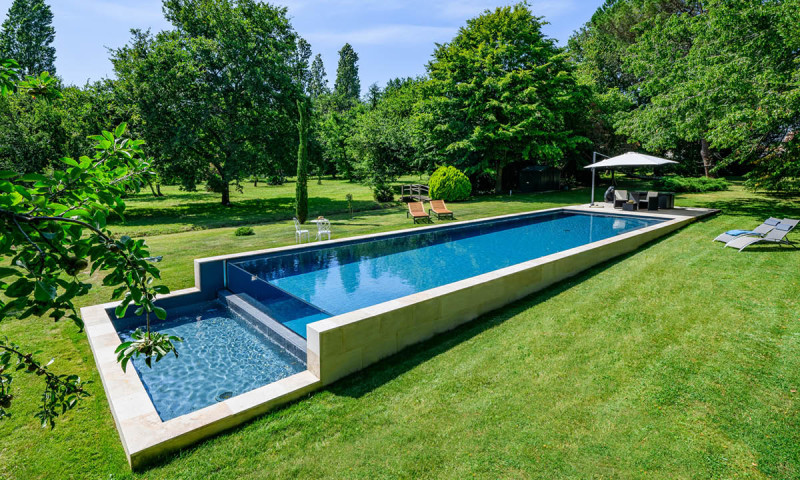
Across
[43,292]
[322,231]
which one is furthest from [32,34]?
[43,292]

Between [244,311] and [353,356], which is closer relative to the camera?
[353,356]

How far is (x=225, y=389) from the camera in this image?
17.9 ft

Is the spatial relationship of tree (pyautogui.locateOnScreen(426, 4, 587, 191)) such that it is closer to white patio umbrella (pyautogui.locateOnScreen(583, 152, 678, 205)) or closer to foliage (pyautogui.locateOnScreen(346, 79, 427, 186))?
foliage (pyautogui.locateOnScreen(346, 79, 427, 186))

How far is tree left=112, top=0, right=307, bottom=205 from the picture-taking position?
20.6m

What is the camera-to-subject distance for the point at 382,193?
79.2ft

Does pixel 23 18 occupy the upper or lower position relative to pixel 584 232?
upper

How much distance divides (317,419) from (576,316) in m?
4.38

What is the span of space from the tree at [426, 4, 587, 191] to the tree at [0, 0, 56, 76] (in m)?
45.3

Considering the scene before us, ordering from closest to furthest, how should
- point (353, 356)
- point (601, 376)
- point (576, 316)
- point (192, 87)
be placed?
point (601, 376) < point (353, 356) < point (576, 316) < point (192, 87)

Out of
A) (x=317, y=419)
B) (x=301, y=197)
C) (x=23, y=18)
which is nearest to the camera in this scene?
(x=317, y=419)

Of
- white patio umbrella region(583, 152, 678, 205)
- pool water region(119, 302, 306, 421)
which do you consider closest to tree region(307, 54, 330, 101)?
white patio umbrella region(583, 152, 678, 205)

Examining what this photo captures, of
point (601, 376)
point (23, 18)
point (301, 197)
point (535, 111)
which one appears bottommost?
point (601, 376)

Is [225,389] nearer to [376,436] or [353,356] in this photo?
[353,356]

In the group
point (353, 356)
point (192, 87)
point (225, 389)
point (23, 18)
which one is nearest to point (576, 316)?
point (353, 356)
